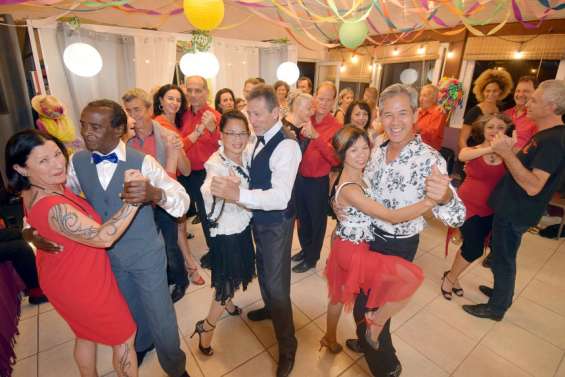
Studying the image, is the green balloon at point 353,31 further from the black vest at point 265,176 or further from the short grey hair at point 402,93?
the black vest at point 265,176

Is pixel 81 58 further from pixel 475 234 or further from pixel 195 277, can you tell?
pixel 475 234

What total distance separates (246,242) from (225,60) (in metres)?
5.12

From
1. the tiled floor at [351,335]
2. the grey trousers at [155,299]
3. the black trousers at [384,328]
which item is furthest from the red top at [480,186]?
the grey trousers at [155,299]

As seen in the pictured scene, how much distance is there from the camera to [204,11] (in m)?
2.92

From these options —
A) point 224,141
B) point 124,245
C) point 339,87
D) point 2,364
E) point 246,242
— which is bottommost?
point 2,364

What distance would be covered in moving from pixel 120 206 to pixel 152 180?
0.60 ft

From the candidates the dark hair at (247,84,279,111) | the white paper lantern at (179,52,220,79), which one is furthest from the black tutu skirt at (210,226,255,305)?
the white paper lantern at (179,52,220,79)

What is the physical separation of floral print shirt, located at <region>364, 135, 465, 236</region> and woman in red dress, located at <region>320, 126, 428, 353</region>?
0.09 meters

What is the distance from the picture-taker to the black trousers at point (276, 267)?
1560 millimetres

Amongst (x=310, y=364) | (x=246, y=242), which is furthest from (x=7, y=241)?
(x=310, y=364)

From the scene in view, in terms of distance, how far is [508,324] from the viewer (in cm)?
226

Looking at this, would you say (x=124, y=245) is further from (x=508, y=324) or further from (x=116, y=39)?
(x=116, y=39)

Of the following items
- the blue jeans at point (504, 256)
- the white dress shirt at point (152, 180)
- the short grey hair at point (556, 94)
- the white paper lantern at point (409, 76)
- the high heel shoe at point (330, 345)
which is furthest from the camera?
the white paper lantern at point (409, 76)

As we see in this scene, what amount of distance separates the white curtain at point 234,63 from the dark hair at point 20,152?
4771 mm
